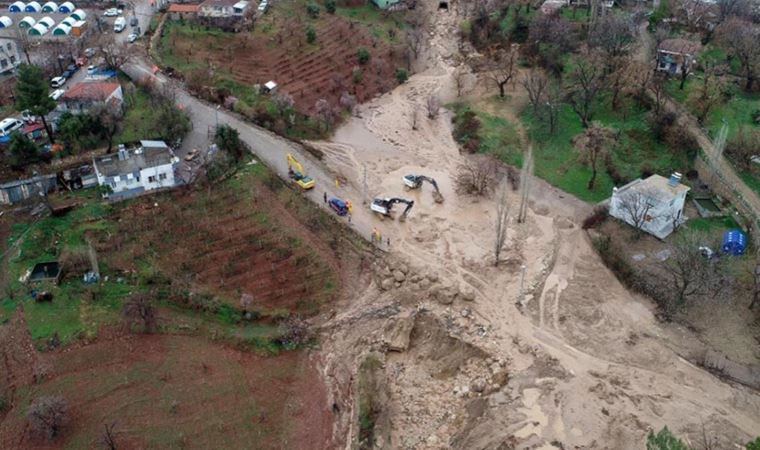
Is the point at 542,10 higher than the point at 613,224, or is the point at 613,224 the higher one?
the point at 542,10

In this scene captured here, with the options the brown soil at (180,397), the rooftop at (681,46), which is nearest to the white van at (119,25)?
the brown soil at (180,397)

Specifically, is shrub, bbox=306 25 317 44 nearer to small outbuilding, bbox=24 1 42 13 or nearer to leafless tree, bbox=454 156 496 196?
leafless tree, bbox=454 156 496 196

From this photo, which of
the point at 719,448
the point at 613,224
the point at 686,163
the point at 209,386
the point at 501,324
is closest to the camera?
the point at 719,448

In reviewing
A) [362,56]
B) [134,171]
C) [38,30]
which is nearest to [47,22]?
[38,30]

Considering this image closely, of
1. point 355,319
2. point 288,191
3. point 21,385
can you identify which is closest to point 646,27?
point 288,191

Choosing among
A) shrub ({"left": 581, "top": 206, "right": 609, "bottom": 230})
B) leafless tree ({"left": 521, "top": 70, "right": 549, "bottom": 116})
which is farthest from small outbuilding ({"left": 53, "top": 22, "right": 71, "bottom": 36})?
shrub ({"left": 581, "top": 206, "right": 609, "bottom": 230})

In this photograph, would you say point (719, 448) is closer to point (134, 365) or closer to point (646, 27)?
point (134, 365)

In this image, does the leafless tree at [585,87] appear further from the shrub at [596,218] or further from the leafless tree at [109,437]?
the leafless tree at [109,437]

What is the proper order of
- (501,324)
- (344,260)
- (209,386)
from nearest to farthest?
(209,386) → (501,324) → (344,260)
